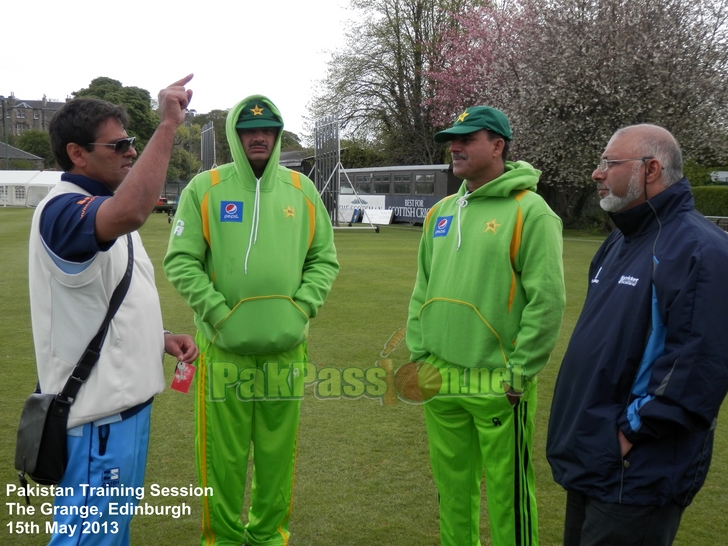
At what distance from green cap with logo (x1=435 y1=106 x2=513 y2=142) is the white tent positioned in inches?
2281

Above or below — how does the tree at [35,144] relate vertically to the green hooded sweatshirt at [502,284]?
above

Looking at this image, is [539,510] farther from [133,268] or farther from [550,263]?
[133,268]

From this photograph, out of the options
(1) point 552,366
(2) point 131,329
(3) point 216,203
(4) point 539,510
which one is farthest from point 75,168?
(1) point 552,366

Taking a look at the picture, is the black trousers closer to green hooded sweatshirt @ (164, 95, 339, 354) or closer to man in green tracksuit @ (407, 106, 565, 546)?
man in green tracksuit @ (407, 106, 565, 546)

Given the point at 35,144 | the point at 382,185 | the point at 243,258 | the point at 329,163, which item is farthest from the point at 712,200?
the point at 35,144

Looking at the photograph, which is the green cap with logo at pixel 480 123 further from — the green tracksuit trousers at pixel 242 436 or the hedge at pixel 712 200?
the hedge at pixel 712 200

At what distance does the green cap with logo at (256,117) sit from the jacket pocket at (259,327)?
2.94 ft

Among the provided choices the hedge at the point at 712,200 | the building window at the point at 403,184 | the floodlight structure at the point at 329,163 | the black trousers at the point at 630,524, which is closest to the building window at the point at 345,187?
the building window at the point at 403,184

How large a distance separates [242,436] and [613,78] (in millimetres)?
20024

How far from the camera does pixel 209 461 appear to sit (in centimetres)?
328

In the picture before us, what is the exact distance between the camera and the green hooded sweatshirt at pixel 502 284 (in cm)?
287

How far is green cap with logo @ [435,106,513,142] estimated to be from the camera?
10.0ft

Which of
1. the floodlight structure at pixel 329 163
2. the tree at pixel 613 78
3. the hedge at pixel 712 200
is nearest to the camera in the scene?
the tree at pixel 613 78

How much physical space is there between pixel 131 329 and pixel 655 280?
1.86 meters
